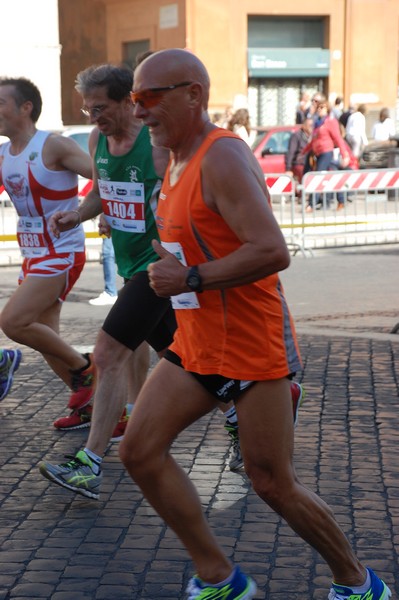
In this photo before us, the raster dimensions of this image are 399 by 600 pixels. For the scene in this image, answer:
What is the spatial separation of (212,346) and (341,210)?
13891 millimetres

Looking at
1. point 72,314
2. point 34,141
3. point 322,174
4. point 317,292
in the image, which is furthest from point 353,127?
point 34,141

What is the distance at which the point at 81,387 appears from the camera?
6742 millimetres

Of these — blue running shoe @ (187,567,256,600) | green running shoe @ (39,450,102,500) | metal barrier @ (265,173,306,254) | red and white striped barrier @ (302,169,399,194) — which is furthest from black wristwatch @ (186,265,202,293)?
red and white striped barrier @ (302,169,399,194)

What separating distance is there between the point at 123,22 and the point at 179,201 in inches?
1507

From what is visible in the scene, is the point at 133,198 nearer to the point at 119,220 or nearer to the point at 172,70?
the point at 119,220

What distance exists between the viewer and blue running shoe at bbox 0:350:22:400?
280 inches

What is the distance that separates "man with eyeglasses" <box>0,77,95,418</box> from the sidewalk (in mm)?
467

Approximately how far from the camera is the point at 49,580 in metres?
4.34

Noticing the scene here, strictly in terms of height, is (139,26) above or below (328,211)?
above

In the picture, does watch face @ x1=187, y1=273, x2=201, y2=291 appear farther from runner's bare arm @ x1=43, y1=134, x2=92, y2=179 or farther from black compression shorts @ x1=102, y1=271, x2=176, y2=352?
runner's bare arm @ x1=43, y1=134, x2=92, y2=179

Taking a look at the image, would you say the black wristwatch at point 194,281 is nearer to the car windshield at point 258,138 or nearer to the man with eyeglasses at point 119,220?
the man with eyeglasses at point 119,220

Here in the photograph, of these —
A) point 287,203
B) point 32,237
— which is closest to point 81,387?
point 32,237

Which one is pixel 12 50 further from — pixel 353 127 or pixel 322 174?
pixel 322 174

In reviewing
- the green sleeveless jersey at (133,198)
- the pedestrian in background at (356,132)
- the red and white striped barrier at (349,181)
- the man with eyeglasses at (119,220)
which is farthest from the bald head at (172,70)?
the pedestrian in background at (356,132)
